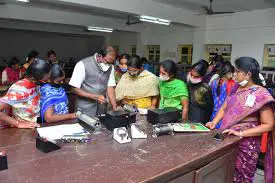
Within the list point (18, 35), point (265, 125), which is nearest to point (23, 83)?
point (265, 125)

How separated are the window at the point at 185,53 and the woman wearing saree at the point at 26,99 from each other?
7.09 metres

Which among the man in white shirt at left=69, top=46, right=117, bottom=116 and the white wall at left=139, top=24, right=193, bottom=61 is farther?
the white wall at left=139, top=24, right=193, bottom=61

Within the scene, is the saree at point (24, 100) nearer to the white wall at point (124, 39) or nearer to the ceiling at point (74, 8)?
the ceiling at point (74, 8)

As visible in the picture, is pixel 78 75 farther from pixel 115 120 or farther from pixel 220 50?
pixel 220 50

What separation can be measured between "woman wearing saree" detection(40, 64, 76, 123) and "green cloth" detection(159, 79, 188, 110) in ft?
3.04

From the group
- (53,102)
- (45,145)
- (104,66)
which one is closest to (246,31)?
(104,66)

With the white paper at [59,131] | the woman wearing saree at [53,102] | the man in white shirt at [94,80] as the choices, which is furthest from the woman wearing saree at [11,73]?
the white paper at [59,131]

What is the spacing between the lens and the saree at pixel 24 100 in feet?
5.01

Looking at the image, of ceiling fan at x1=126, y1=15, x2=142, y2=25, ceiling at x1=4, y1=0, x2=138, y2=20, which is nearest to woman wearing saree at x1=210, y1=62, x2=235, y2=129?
ceiling at x1=4, y1=0, x2=138, y2=20

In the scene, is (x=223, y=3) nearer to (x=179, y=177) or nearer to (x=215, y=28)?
(x=215, y=28)

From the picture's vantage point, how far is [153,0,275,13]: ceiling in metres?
5.78

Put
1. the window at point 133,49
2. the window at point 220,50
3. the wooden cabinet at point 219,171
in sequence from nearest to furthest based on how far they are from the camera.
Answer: the wooden cabinet at point 219,171 → the window at point 220,50 → the window at point 133,49

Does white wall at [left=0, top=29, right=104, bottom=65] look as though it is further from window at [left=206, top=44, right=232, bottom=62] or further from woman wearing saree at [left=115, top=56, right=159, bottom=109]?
woman wearing saree at [left=115, top=56, right=159, bottom=109]

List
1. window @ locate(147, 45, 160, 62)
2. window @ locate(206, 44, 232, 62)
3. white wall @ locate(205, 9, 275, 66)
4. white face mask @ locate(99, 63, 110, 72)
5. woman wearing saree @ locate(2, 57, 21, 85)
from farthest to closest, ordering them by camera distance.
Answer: window @ locate(147, 45, 160, 62) → window @ locate(206, 44, 232, 62) → white wall @ locate(205, 9, 275, 66) → woman wearing saree @ locate(2, 57, 21, 85) → white face mask @ locate(99, 63, 110, 72)
